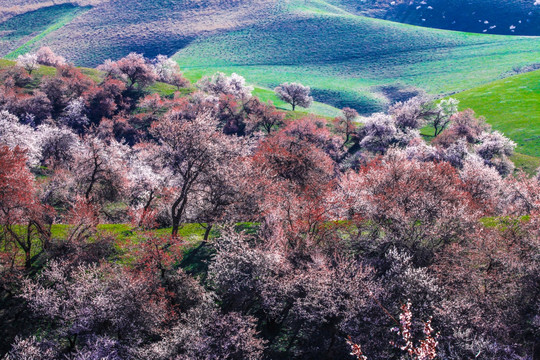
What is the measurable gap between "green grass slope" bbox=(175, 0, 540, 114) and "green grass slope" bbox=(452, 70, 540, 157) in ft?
51.0

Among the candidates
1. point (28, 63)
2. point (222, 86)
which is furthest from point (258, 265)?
point (28, 63)

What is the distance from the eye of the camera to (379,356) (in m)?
18.8

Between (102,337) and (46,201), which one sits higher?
(102,337)

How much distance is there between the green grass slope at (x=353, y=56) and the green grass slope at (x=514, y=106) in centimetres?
1553

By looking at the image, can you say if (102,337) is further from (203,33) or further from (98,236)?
(203,33)

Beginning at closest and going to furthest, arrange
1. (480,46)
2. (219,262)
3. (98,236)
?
(219,262), (98,236), (480,46)

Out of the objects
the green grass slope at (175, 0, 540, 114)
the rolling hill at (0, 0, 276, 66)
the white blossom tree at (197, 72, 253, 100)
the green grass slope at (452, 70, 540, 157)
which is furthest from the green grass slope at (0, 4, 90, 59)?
the green grass slope at (452, 70, 540, 157)

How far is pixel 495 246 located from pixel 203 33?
19059 centimetres

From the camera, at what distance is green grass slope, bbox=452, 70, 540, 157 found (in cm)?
8100

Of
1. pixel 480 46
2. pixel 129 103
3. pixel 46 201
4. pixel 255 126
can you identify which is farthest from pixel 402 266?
pixel 480 46

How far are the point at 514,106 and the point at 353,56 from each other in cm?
8077

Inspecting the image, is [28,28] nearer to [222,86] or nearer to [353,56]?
[222,86]

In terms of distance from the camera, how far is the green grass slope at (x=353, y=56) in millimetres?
136250

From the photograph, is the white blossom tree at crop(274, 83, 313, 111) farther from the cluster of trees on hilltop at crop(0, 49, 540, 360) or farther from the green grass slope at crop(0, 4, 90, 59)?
the green grass slope at crop(0, 4, 90, 59)
